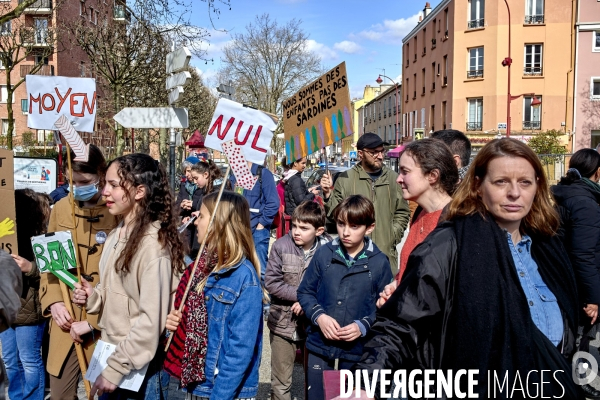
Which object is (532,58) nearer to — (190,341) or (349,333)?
(349,333)

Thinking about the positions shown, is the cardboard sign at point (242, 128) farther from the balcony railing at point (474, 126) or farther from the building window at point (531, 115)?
the building window at point (531, 115)

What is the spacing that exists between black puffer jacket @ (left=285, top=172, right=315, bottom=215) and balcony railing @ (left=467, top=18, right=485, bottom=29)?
3344 cm

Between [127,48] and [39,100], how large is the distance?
41.3 ft

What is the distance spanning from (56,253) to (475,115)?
3839 cm

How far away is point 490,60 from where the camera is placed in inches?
1455

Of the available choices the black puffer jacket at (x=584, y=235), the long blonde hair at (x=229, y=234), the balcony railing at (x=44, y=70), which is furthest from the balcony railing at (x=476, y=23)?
the long blonde hair at (x=229, y=234)

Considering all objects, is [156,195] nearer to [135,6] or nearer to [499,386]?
[499,386]

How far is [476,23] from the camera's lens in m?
37.8

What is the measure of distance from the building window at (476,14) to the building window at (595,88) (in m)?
8.62

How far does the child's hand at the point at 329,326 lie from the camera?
10.6ft

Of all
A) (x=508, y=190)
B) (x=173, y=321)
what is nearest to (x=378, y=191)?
(x=173, y=321)

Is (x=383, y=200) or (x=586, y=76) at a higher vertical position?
(x=586, y=76)

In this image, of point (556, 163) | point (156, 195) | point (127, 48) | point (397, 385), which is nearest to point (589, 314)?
point (397, 385)

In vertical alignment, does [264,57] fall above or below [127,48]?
above
